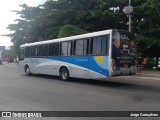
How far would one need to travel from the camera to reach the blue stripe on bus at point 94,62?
14992 millimetres

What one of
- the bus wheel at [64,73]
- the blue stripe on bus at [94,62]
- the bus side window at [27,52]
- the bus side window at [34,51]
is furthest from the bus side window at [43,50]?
the blue stripe on bus at [94,62]

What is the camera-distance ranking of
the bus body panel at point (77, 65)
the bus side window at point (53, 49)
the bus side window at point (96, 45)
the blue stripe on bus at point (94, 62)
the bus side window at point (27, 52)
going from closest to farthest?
1. the blue stripe on bus at point (94, 62)
2. the bus body panel at point (77, 65)
3. the bus side window at point (96, 45)
4. the bus side window at point (53, 49)
5. the bus side window at point (27, 52)

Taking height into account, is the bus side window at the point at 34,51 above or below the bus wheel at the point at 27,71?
above

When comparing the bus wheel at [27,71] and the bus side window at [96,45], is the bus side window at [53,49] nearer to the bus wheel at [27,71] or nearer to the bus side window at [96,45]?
the bus side window at [96,45]

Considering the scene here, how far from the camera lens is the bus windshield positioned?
1484cm

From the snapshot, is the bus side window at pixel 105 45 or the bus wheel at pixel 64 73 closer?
the bus side window at pixel 105 45

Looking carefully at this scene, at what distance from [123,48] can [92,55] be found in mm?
1750

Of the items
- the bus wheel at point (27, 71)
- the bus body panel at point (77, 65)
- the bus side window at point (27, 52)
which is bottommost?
the bus wheel at point (27, 71)

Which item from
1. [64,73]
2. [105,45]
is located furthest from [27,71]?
[105,45]

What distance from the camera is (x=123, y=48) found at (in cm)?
1536

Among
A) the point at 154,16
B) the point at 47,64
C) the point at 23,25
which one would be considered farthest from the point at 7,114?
the point at 23,25

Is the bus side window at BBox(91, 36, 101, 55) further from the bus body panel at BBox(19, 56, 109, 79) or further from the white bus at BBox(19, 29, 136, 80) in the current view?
the bus body panel at BBox(19, 56, 109, 79)

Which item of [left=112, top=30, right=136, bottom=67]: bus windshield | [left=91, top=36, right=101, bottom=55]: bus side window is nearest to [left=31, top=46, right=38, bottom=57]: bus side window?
Answer: [left=91, top=36, right=101, bottom=55]: bus side window

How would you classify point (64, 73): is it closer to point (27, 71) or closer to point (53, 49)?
point (53, 49)
